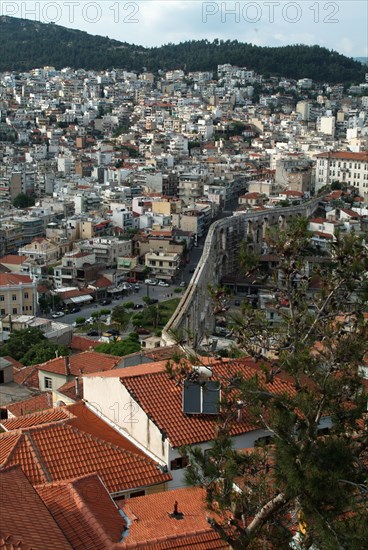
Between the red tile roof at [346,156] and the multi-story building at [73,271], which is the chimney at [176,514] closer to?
the multi-story building at [73,271]

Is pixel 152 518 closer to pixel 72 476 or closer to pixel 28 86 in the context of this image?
pixel 72 476

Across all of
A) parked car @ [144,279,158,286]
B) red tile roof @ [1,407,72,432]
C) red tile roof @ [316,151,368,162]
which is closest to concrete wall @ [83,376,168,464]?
red tile roof @ [1,407,72,432]

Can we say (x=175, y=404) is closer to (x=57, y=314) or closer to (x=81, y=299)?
(x=57, y=314)

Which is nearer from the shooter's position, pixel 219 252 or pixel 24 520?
pixel 24 520

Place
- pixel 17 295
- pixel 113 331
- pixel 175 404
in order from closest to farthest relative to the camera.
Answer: pixel 175 404 < pixel 113 331 < pixel 17 295

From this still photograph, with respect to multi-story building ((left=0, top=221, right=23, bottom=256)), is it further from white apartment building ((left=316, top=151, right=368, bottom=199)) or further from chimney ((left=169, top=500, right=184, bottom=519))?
chimney ((left=169, top=500, right=184, bottom=519))

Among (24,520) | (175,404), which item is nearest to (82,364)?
(175,404)

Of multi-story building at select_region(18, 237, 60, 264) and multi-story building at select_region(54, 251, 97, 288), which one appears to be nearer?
multi-story building at select_region(54, 251, 97, 288)
